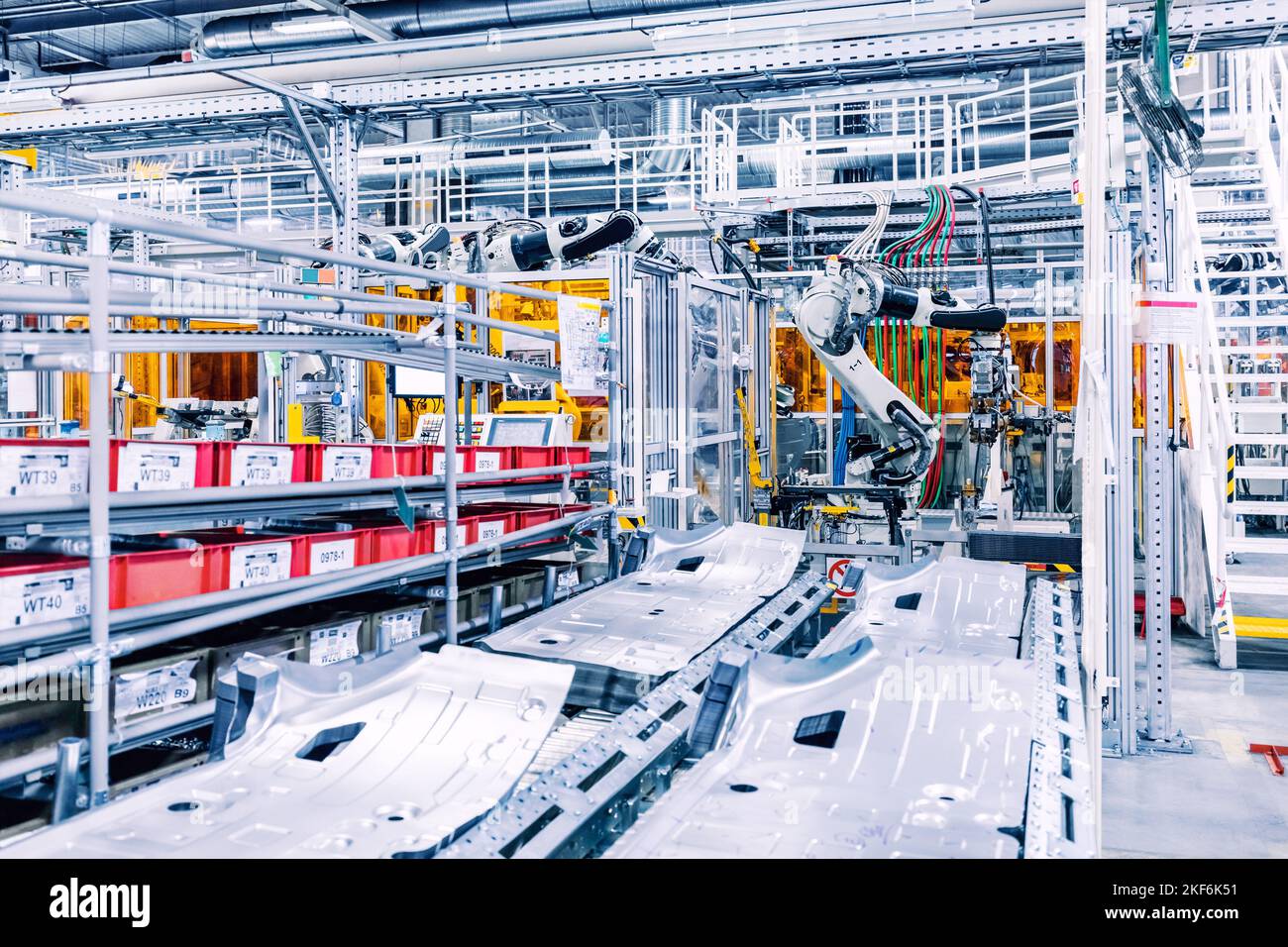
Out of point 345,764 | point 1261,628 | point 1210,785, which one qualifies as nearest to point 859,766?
point 345,764

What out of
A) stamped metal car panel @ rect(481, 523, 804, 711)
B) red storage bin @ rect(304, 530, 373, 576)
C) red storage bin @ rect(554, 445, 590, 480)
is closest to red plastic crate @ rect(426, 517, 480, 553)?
red storage bin @ rect(304, 530, 373, 576)

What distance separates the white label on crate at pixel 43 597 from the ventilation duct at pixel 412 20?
8.21 meters

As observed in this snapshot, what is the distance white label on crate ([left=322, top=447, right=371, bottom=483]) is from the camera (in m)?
3.30

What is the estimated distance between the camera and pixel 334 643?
11.3ft

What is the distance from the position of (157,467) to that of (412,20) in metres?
9.14

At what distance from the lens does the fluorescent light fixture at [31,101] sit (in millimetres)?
6129

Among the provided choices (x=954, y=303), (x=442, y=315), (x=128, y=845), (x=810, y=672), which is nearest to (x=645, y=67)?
(x=442, y=315)

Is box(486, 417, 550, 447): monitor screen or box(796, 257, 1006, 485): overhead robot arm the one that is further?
box(796, 257, 1006, 485): overhead robot arm

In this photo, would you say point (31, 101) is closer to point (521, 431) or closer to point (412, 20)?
→ point (521, 431)

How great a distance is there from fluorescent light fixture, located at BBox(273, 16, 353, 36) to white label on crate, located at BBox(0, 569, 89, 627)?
966 cm

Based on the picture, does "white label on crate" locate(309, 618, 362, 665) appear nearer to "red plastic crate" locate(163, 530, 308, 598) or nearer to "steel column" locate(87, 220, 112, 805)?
"red plastic crate" locate(163, 530, 308, 598)

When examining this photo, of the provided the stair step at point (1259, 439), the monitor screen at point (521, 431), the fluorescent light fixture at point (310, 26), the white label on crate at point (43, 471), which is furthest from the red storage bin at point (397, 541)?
the fluorescent light fixture at point (310, 26)
